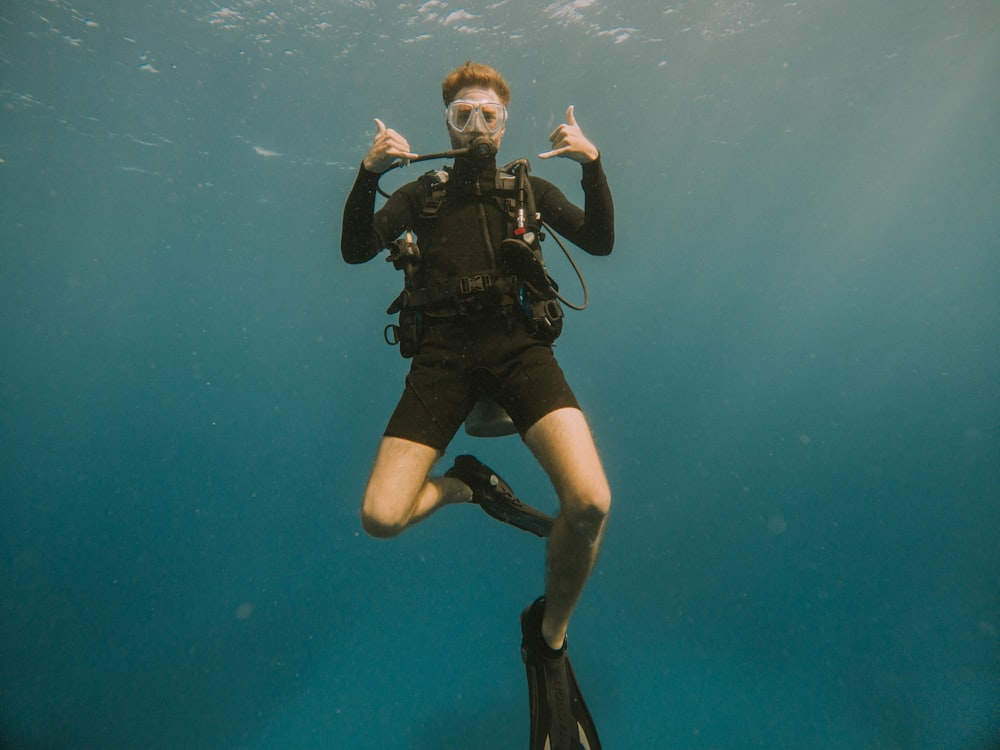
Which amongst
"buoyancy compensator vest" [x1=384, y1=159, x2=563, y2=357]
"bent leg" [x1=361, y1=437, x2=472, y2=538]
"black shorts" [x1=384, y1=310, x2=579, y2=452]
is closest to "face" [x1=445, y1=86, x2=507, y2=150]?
"buoyancy compensator vest" [x1=384, y1=159, x2=563, y2=357]

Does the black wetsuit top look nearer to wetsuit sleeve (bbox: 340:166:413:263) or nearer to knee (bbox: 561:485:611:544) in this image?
wetsuit sleeve (bbox: 340:166:413:263)

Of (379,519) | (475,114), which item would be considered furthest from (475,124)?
(379,519)

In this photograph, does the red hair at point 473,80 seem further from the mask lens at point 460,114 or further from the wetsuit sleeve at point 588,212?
the wetsuit sleeve at point 588,212

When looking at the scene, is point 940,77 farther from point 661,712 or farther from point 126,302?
point 126,302

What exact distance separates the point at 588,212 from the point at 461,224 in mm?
858

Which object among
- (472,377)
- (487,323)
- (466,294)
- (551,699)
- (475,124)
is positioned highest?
(475,124)

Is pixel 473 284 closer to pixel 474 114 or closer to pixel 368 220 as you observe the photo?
pixel 368 220

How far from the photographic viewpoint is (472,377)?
3240mm

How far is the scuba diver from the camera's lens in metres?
2.96

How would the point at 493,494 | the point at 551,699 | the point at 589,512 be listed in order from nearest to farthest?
1. the point at 589,512
2. the point at 551,699
3. the point at 493,494

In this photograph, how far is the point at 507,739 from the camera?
7578 millimetres

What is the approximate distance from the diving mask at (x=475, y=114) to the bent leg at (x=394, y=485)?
212 centimetres

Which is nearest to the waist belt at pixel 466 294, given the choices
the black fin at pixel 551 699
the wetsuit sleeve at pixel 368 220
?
the wetsuit sleeve at pixel 368 220

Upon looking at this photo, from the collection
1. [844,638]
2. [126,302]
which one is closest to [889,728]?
[844,638]
